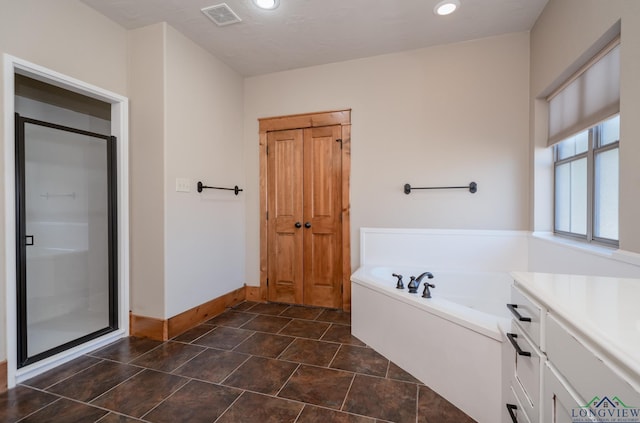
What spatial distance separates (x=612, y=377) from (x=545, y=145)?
2.50 m

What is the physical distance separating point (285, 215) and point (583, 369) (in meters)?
A: 2.92

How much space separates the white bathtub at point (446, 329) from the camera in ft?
4.89

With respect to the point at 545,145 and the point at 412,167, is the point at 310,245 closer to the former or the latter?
the point at 412,167

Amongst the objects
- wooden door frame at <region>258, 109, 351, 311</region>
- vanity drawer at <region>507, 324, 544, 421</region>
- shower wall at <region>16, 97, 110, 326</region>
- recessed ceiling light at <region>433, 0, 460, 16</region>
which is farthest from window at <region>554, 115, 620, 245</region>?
shower wall at <region>16, 97, 110, 326</region>

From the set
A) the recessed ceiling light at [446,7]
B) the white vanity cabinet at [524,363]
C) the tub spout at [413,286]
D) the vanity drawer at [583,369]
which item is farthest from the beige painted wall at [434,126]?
the vanity drawer at [583,369]

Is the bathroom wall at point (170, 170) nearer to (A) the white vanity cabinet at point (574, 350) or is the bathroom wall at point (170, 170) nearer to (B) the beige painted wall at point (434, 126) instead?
(B) the beige painted wall at point (434, 126)

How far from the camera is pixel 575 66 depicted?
6.51 feet

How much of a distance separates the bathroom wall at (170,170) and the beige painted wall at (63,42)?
0.50ft

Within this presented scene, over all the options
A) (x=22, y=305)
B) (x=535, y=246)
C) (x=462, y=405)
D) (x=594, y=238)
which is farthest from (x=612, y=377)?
(x=22, y=305)

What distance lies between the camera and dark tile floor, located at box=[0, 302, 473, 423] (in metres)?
1.58

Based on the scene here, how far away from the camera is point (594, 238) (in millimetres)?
1923

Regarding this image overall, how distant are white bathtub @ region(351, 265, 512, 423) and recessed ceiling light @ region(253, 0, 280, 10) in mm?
2244

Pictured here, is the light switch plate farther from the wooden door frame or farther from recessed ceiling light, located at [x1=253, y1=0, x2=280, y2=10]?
recessed ceiling light, located at [x1=253, y1=0, x2=280, y2=10]

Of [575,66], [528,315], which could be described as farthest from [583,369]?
[575,66]
